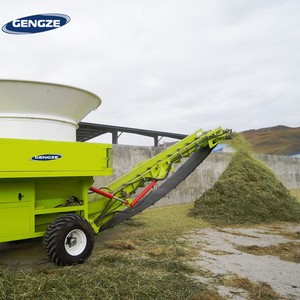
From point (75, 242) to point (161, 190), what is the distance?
2567mm

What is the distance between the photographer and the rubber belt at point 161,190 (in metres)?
5.71

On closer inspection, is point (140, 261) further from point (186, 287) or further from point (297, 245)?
point (297, 245)

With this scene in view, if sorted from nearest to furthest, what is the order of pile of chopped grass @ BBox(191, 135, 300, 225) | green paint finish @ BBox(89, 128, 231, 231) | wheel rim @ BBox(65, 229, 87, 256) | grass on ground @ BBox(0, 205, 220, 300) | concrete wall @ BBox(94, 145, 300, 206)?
grass on ground @ BBox(0, 205, 220, 300) → wheel rim @ BBox(65, 229, 87, 256) → green paint finish @ BBox(89, 128, 231, 231) → pile of chopped grass @ BBox(191, 135, 300, 225) → concrete wall @ BBox(94, 145, 300, 206)

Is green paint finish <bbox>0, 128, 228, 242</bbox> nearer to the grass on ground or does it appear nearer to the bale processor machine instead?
the bale processor machine

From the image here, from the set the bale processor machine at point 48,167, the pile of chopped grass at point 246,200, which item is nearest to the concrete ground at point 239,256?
the bale processor machine at point 48,167

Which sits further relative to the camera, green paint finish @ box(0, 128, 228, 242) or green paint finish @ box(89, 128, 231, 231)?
green paint finish @ box(89, 128, 231, 231)

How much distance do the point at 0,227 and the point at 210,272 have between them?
2506 millimetres

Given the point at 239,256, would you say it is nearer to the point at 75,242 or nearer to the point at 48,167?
the point at 75,242

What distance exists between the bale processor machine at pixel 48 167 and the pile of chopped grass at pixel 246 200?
392 cm

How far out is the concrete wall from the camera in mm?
9398

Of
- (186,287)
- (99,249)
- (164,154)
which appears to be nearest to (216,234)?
(164,154)

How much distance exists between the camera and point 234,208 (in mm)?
8117

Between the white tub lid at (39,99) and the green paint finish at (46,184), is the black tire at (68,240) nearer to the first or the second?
the green paint finish at (46,184)

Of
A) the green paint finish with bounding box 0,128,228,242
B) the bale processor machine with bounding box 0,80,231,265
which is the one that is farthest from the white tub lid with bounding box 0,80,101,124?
the green paint finish with bounding box 0,128,228,242
